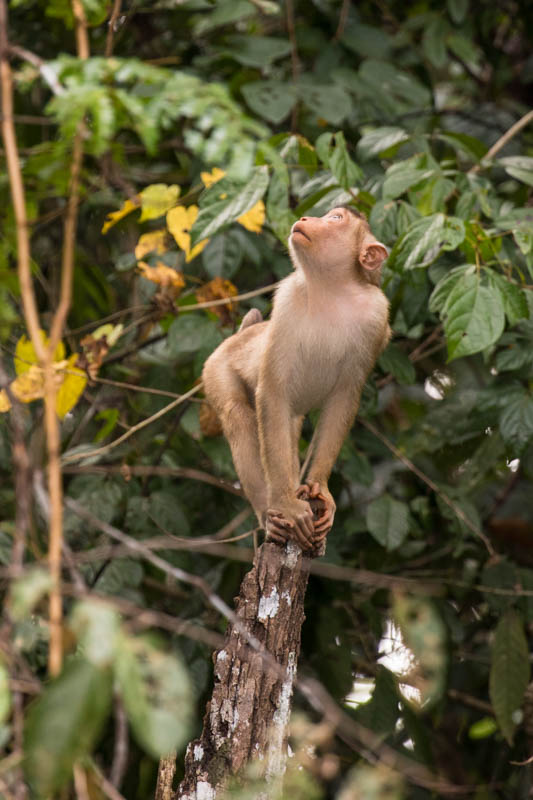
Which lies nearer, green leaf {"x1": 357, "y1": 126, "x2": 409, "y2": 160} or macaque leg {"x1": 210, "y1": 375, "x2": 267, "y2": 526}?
macaque leg {"x1": 210, "y1": 375, "x2": 267, "y2": 526}

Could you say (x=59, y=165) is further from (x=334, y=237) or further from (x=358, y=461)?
(x=358, y=461)

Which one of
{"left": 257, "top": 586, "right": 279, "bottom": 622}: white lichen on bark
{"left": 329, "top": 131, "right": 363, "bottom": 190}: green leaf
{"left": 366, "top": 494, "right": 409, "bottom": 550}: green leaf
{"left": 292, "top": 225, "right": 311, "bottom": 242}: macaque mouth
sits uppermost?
{"left": 329, "top": 131, "right": 363, "bottom": 190}: green leaf

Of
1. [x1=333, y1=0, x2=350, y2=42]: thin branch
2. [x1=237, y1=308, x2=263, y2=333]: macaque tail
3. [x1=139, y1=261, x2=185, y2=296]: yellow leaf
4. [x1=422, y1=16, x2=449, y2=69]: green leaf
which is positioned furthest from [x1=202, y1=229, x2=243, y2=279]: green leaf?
[x1=422, y1=16, x2=449, y2=69]: green leaf

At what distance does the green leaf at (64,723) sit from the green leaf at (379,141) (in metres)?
3.74

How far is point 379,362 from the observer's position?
4863 mm

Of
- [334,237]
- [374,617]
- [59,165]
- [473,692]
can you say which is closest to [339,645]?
[374,617]

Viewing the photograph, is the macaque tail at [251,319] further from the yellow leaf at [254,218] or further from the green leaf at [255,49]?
the green leaf at [255,49]

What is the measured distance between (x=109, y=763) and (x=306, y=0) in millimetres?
4925

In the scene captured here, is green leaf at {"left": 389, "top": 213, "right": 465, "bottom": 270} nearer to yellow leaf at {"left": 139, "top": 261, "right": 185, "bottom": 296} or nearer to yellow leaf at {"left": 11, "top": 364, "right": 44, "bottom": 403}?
yellow leaf at {"left": 139, "top": 261, "right": 185, "bottom": 296}

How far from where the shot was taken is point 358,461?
5.31 m

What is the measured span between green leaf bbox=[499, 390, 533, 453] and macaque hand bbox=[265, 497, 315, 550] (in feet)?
3.62

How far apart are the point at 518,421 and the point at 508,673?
151 cm

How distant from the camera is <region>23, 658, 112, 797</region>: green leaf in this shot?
5.16 feet

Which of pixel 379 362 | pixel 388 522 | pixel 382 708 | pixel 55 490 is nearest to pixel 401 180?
pixel 379 362
